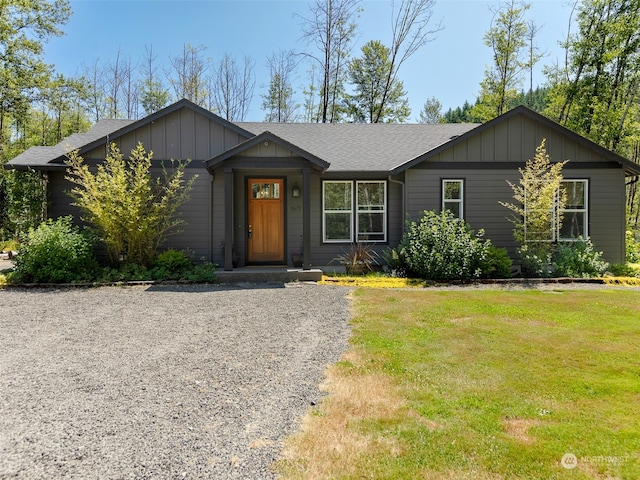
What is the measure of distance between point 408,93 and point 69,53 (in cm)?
2045

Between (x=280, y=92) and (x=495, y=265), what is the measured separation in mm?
20085

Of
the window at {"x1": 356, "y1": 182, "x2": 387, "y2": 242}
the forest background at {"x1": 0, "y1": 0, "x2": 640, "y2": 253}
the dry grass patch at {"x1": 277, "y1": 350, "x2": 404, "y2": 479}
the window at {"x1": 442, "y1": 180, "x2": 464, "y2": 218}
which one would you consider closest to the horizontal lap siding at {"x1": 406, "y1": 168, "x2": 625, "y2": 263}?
the window at {"x1": 442, "y1": 180, "x2": 464, "y2": 218}

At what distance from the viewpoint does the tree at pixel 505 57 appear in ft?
60.4

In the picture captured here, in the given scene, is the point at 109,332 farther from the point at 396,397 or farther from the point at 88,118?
the point at 88,118

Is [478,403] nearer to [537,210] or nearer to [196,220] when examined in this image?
[537,210]

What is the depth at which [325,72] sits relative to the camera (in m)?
21.7

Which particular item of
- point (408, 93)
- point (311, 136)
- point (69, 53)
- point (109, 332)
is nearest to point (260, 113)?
point (408, 93)

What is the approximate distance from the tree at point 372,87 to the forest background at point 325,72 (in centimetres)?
6

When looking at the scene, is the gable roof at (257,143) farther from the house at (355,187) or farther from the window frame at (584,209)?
the window frame at (584,209)

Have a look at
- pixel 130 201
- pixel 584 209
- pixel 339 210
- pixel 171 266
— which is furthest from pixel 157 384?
pixel 584 209

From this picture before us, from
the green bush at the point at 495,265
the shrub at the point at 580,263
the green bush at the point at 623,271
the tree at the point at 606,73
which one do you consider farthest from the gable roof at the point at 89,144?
the tree at the point at 606,73

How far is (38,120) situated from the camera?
24688 mm

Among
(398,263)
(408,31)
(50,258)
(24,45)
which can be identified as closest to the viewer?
(50,258)

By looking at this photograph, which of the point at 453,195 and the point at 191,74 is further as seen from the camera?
the point at 191,74
